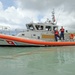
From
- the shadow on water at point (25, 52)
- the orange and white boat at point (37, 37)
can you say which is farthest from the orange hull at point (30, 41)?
the shadow on water at point (25, 52)

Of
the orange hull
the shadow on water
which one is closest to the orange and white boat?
the orange hull

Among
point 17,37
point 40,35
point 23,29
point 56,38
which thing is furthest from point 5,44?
point 56,38

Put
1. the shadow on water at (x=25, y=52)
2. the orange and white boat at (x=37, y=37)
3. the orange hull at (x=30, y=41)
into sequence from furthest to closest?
the orange and white boat at (x=37, y=37)
the orange hull at (x=30, y=41)
the shadow on water at (x=25, y=52)

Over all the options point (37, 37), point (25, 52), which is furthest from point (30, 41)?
point (25, 52)

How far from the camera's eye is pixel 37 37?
14.0 meters

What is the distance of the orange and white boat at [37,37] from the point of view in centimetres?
1261

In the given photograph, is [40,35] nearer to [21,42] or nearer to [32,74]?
[21,42]

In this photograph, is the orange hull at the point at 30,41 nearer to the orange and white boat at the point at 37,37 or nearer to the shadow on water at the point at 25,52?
the orange and white boat at the point at 37,37

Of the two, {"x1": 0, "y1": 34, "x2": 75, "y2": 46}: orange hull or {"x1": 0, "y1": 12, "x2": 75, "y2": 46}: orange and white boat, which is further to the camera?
{"x1": 0, "y1": 12, "x2": 75, "y2": 46}: orange and white boat

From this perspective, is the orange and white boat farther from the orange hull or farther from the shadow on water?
the shadow on water

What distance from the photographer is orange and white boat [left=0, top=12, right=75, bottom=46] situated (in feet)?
41.4

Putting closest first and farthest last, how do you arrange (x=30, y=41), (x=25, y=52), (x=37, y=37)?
(x=25, y=52)
(x=30, y=41)
(x=37, y=37)

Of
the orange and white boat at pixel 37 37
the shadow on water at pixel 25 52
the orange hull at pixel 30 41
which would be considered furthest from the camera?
the orange and white boat at pixel 37 37

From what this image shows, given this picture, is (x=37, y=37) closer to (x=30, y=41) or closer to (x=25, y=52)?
(x=30, y=41)
